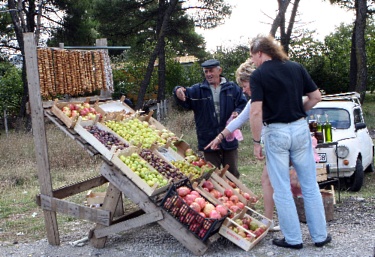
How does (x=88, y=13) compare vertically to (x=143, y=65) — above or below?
above

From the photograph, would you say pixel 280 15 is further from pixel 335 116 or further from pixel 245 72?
pixel 245 72

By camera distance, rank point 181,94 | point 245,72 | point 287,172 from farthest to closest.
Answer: point 181,94 → point 245,72 → point 287,172

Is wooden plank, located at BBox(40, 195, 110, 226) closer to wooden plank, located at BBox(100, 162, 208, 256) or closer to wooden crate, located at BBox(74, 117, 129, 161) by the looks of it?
wooden plank, located at BBox(100, 162, 208, 256)

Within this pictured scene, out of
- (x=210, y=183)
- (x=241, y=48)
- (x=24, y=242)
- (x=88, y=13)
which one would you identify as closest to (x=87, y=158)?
(x=24, y=242)

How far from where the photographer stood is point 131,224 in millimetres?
5320

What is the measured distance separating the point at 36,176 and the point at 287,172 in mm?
7668

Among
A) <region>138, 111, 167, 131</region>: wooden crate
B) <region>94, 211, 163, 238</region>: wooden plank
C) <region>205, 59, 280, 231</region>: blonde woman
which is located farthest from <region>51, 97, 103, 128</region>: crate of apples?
<region>205, 59, 280, 231</region>: blonde woman

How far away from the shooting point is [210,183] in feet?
19.4

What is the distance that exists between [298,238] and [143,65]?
2384 centimetres

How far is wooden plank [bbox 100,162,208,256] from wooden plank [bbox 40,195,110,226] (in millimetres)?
412

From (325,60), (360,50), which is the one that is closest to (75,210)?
(360,50)

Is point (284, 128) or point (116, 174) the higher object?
point (284, 128)

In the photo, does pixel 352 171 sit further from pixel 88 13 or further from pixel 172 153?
pixel 88 13

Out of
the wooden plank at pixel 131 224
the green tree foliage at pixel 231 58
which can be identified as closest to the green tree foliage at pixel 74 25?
the green tree foliage at pixel 231 58
